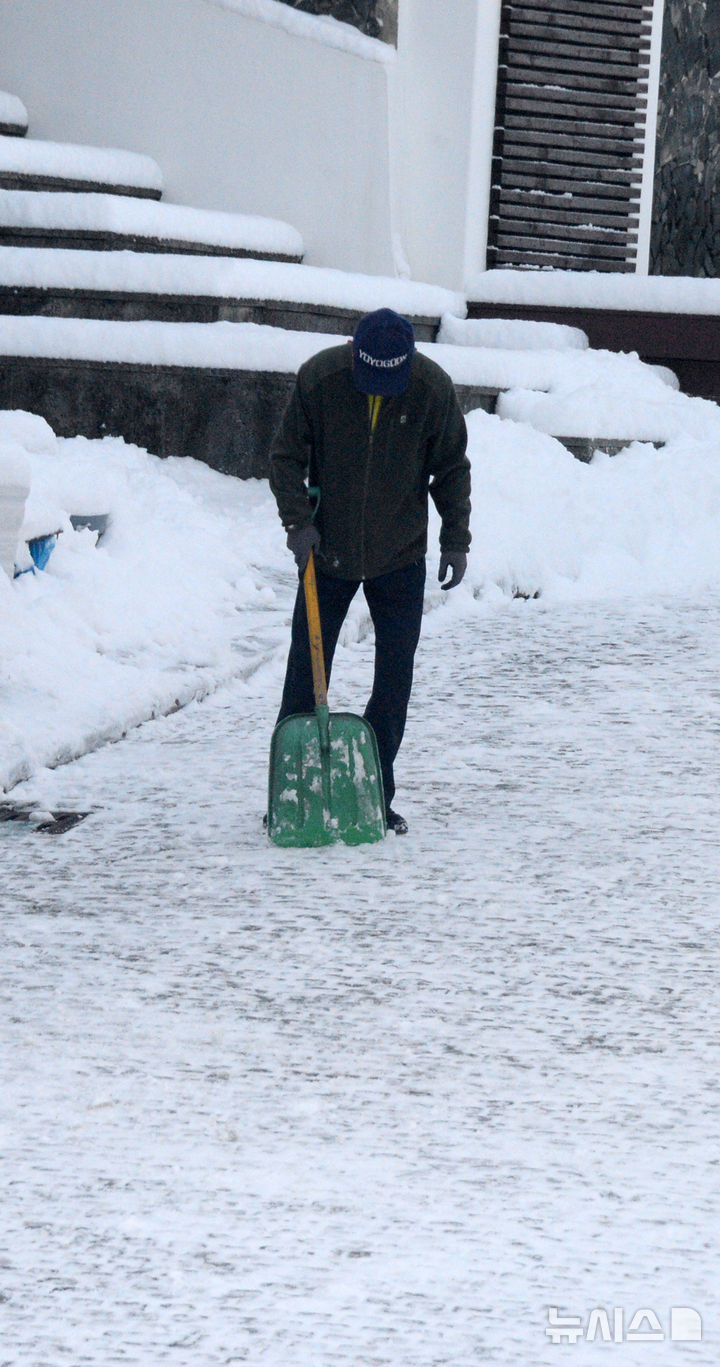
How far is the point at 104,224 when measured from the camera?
38.7ft

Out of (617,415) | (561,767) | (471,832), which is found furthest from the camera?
(617,415)

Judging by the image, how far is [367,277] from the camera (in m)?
12.6

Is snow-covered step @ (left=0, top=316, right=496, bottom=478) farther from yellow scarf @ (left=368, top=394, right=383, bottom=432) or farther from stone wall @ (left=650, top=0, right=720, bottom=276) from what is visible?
stone wall @ (left=650, top=0, right=720, bottom=276)

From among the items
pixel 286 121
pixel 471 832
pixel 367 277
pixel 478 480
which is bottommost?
pixel 471 832

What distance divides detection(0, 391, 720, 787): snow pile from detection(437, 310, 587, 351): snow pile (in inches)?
75.3

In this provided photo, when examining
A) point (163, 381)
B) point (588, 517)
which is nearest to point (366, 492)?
point (588, 517)

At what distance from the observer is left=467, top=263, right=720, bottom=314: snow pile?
13.5 m

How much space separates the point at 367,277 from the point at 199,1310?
1089cm

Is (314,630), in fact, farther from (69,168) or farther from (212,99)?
(212,99)

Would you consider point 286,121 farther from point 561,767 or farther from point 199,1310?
point 199,1310

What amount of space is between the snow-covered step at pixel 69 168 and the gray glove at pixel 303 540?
344 inches

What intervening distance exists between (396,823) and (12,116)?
9.99m

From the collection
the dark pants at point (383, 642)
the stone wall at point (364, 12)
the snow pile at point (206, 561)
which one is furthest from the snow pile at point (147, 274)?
the dark pants at point (383, 642)

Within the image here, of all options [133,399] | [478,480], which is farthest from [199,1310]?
[133,399]
